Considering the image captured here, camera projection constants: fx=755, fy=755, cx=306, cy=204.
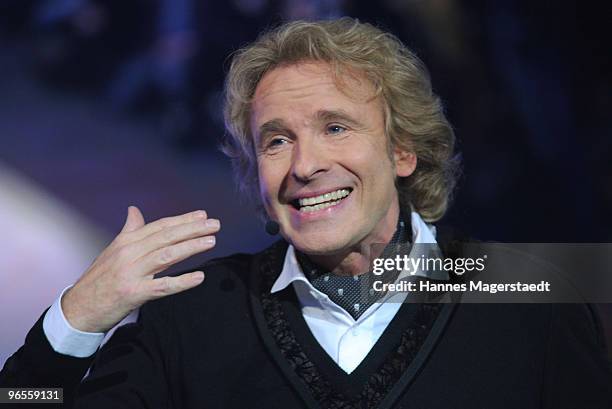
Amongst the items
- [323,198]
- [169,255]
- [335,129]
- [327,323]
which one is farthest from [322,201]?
[169,255]

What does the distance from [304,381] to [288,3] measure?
4.09 ft

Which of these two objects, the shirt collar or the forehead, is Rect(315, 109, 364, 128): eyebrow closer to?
the forehead

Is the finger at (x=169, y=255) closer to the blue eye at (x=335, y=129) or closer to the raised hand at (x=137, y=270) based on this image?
the raised hand at (x=137, y=270)

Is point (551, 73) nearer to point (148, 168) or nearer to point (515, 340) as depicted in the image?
point (515, 340)

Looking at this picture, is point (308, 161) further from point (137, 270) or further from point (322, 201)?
point (137, 270)

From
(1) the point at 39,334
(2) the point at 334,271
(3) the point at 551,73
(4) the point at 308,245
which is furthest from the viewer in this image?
(3) the point at 551,73

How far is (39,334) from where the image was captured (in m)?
1.70

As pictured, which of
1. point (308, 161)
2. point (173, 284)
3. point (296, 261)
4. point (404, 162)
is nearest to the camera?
point (173, 284)

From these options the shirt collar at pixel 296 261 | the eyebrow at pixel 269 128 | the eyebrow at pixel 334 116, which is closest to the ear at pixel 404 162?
the shirt collar at pixel 296 261

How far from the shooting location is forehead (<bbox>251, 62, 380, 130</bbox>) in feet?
6.03

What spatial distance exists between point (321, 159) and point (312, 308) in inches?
14.9

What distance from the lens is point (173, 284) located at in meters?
1.57

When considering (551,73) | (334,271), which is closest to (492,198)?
(551,73)

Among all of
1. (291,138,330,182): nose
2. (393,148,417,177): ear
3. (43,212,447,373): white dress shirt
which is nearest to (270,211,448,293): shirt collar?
(43,212,447,373): white dress shirt
